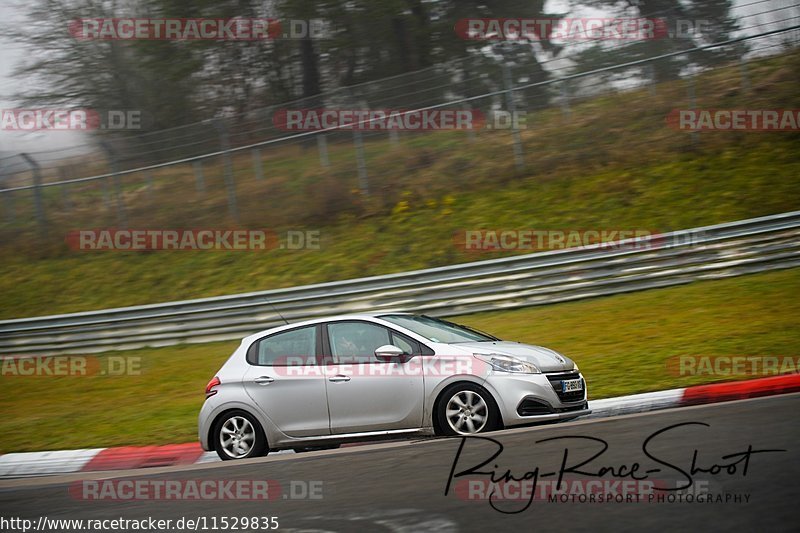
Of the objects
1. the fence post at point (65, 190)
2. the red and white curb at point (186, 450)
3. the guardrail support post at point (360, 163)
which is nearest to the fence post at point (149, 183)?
the fence post at point (65, 190)

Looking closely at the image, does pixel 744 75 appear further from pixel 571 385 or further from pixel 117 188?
pixel 117 188

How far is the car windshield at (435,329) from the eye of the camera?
9.12 meters

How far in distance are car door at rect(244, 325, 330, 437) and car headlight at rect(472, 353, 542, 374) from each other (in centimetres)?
168

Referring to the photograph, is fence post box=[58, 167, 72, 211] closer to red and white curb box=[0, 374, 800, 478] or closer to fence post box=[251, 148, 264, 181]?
fence post box=[251, 148, 264, 181]

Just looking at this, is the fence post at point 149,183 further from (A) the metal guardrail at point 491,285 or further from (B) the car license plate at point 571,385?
(B) the car license plate at point 571,385

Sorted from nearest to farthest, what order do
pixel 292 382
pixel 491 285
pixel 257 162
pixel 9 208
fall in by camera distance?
pixel 292 382 < pixel 491 285 < pixel 257 162 < pixel 9 208

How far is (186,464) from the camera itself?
32.6ft

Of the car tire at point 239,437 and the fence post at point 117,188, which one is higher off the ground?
the fence post at point 117,188

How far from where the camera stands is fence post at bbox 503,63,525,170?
63.4 feet

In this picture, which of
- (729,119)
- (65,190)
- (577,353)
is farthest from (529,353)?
(65,190)

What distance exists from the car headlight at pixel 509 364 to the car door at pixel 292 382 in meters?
1.68

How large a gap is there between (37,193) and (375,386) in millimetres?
18526

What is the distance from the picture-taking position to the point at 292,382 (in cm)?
909

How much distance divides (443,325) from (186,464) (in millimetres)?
3175
